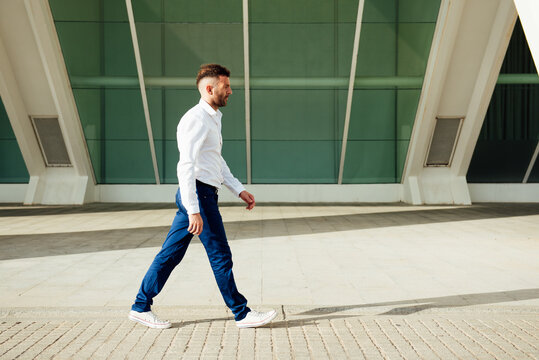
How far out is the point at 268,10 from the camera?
1658cm

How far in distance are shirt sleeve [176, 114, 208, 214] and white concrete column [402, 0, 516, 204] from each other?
11.6m

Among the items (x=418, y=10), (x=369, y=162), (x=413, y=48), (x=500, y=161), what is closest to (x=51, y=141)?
(x=369, y=162)

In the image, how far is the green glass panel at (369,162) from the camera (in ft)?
56.9

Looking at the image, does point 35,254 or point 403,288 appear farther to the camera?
point 35,254

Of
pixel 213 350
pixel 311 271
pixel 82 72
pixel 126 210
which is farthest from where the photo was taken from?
pixel 82 72

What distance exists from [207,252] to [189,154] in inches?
30.6

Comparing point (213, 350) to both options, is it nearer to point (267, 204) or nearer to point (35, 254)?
point (35, 254)

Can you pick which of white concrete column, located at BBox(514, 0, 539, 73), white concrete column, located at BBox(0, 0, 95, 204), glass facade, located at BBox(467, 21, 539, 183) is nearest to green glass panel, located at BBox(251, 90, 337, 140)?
glass facade, located at BBox(467, 21, 539, 183)

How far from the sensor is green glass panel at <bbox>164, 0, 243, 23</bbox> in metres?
16.4

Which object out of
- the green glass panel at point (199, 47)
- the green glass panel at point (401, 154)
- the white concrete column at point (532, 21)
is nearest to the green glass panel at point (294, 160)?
the green glass panel at point (401, 154)

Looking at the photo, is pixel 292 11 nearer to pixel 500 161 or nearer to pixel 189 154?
pixel 500 161

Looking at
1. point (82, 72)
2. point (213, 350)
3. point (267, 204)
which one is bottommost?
point (267, 204)

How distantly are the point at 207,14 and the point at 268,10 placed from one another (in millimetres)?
1589

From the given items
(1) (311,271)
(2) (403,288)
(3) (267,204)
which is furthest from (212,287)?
(3) (267,204)
